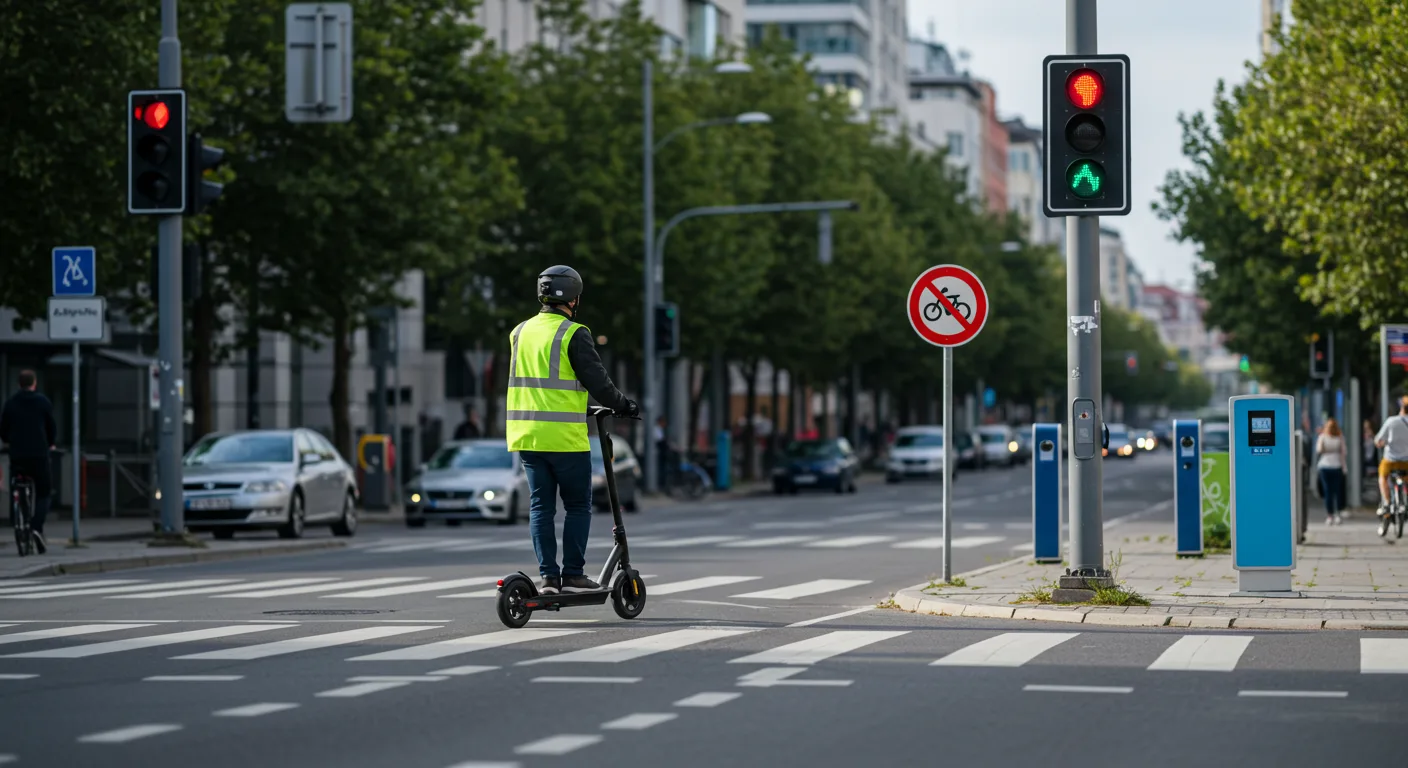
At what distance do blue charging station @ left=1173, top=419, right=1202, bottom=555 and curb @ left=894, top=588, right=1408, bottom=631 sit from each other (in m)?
7.73

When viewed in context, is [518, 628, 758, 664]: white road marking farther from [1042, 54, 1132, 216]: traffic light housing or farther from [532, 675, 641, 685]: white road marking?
[1042, 54, 1132, 216]: traffic light housing

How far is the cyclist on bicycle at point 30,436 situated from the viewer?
23.5 metres

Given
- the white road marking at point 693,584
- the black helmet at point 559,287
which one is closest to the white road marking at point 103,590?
the white road marking at point 693,584

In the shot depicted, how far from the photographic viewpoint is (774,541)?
2839cm

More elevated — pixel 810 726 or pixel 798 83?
pixel 798 83

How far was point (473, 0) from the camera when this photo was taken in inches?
1492

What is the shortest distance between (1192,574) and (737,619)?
5.99 meters

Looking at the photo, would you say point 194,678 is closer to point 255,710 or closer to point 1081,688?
point 255,710

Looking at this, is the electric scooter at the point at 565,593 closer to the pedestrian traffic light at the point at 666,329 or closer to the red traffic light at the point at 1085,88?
the red traffic light at the point at 1085,88

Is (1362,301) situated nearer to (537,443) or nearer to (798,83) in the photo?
(537,443)

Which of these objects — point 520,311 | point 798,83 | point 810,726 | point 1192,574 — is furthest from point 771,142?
point 810,726

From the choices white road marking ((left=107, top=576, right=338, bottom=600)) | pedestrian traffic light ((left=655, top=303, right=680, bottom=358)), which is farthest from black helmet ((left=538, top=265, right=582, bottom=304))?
pedestrian traffic light ((left=655, top=303, right=680, bottom=358))

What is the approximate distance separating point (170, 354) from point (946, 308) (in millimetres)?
10206

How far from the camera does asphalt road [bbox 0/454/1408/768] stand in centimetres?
866
